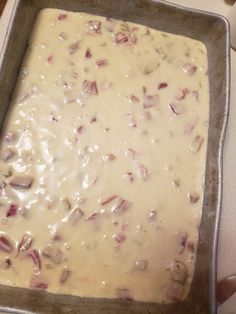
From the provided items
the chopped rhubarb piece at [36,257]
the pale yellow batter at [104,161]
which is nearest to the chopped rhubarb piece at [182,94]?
the pale yellow batter at [104,161]

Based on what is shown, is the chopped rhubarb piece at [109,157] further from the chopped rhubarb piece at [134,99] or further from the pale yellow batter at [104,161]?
the chopped rhubarb piece at [134,99]

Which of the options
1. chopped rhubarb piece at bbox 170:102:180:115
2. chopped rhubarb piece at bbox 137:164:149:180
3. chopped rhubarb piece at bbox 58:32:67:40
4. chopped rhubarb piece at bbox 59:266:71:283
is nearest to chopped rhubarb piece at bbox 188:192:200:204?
chopped rhubarb piece at bbox 137:164:149:180

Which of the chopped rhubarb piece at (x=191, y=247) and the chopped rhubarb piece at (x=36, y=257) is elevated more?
the chopped rhubarb piece at (x=191, y=247)

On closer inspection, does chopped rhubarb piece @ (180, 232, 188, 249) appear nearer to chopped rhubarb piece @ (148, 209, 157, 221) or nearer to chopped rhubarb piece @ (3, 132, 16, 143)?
chopped rhubarb piece @ (148, 209, 157, 221)

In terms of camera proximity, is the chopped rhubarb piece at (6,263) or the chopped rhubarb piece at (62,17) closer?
the chopped rhubarb piece at (6,263)

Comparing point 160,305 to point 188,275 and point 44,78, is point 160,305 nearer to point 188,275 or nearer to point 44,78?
point 188,275

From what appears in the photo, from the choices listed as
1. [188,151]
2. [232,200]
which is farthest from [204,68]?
[232,200]
